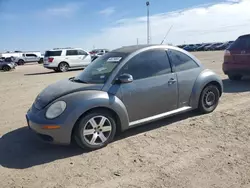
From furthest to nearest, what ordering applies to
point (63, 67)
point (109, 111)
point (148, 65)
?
point (63, 67) < point (148, 65) < point (109, 111)

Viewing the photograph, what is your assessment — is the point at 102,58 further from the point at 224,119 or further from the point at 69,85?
the point at 224,119

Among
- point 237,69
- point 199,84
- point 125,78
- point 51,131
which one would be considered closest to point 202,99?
point 199,84

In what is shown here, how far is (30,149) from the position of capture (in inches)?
171

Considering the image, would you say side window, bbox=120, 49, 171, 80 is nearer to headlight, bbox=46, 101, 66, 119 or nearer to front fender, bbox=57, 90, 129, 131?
front fender, bbox=57, 90, 129, 131

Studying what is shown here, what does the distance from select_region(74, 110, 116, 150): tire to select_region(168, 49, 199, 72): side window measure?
174cm

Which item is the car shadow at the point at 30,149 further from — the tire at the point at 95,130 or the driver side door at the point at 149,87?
the driver side door at the point at 149,87

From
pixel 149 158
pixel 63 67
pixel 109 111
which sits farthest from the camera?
pixel 63 67

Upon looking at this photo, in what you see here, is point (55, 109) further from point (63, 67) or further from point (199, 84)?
point (63, 67)

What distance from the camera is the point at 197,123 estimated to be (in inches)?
200

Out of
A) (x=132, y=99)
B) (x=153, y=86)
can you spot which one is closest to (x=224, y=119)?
(x=153, y=86)

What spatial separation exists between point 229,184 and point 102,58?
10.7 ft

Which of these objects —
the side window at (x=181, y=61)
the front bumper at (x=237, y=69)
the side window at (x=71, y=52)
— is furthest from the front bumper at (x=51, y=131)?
the side window at (x=71, y=52)

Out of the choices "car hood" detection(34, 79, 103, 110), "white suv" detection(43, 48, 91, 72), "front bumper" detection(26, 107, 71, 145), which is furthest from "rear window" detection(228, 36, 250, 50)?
"white suv" detection(43, 48, 91, 72)

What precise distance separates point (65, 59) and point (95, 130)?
55.0ft
